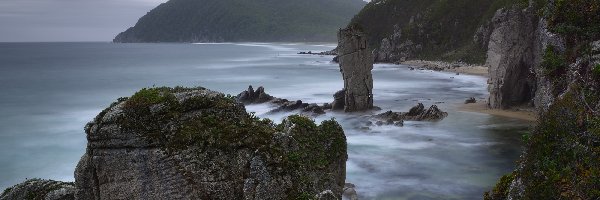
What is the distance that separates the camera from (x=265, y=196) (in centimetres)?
1001

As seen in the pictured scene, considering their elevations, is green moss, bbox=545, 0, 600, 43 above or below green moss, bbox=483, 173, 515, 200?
above

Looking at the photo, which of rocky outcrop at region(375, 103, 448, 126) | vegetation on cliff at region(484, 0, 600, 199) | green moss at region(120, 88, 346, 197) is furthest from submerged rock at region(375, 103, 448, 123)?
green moss at region(120, 88, 346, 197)

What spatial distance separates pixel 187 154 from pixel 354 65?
39.1 metres

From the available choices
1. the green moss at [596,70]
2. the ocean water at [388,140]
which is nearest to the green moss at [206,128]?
the green moss at [596,70]

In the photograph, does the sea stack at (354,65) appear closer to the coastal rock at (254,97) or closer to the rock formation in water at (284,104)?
the rock formation in water at (284,104)

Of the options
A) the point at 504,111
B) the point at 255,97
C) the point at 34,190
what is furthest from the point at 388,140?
the point at 34,190

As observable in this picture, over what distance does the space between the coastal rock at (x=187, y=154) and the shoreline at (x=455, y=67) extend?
73.6 meters

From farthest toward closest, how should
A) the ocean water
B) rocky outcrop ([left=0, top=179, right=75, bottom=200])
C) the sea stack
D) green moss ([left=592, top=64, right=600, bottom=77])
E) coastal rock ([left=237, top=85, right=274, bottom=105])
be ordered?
coastal rock ([left=237, top=85, right=274, bottom=105])
the sea stack
the ocean water
green moss ([left=592, top=64, right=600, bottom=77])
rocky outcrop ([left=0, top=179, right=75, bottom=200])

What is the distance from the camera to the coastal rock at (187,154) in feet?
33.0

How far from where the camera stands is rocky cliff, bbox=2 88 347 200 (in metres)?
10.1

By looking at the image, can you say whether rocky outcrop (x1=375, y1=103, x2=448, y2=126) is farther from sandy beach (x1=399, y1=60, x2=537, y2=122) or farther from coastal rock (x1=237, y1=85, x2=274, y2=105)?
coastal rock (x1=237, y1=85, x2=274, y2=105)

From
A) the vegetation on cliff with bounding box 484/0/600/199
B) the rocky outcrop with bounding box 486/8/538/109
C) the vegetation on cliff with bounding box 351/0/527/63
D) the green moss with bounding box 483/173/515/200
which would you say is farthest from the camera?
the vegetation on cliff with bounding box 351/0/527/63

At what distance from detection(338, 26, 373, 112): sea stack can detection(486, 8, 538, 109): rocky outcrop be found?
1153 cm

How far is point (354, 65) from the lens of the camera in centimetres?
4816
